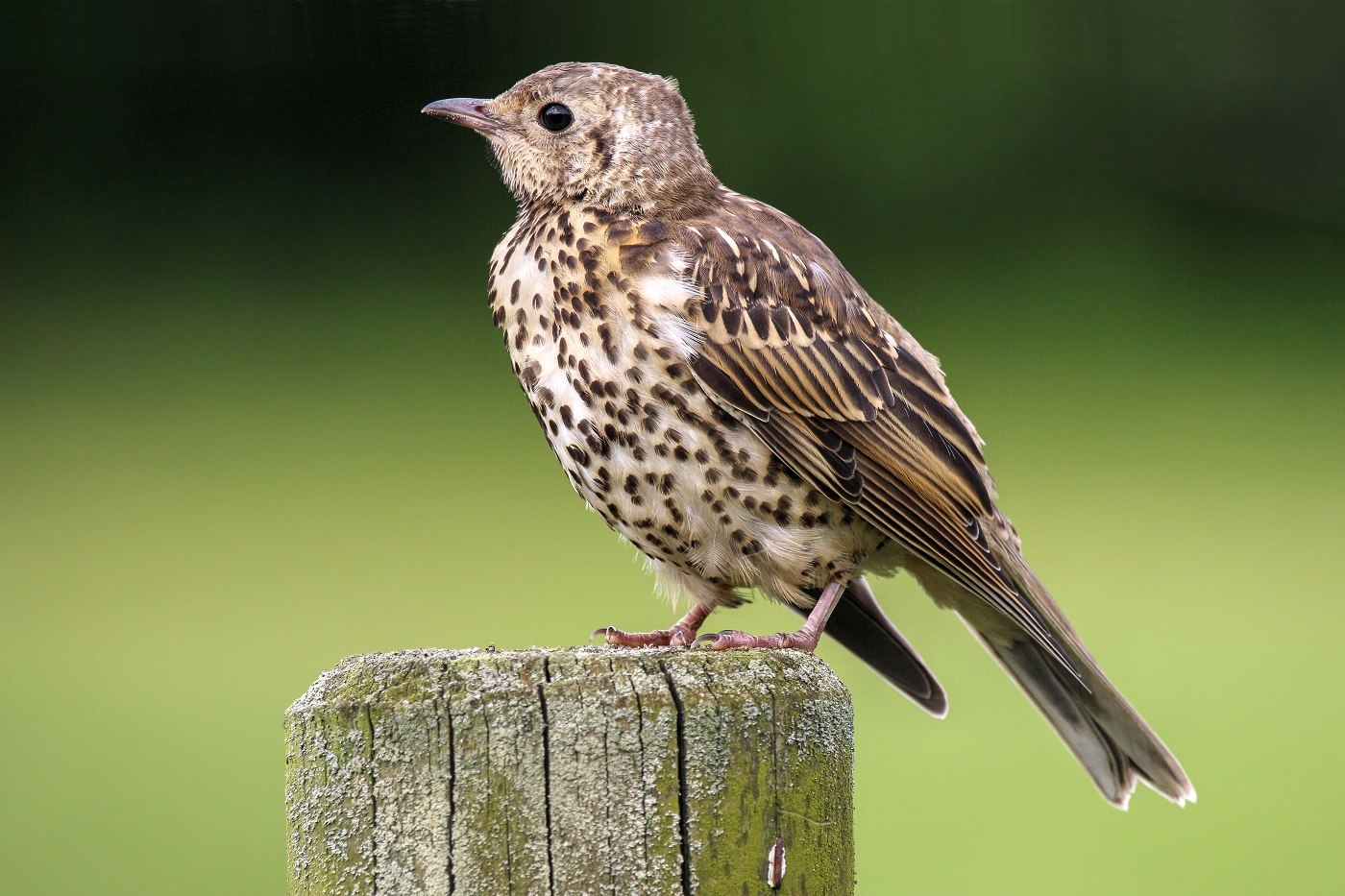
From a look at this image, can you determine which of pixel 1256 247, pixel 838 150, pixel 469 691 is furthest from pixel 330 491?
pixel 469 691

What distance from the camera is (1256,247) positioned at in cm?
1091

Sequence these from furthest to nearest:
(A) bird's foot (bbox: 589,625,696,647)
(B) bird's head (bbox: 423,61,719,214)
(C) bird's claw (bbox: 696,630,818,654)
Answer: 1. (B) bird's head (bbox: 423,61,719,214)
2. (A) bird's foot (bbox: 589,625,696,647)
3. (C) bird's claw (bbox: 696,630,818,654)

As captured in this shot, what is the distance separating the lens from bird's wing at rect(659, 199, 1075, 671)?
148 inches

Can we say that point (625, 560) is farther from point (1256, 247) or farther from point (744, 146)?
point (1256, 247)

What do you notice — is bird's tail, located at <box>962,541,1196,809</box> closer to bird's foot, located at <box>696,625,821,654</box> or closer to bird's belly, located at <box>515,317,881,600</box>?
bird's belly, located at <box>515,317,881,600</box>

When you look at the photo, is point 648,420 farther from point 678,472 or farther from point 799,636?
point 799,636

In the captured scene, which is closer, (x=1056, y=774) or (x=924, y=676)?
(x=924, y=676)

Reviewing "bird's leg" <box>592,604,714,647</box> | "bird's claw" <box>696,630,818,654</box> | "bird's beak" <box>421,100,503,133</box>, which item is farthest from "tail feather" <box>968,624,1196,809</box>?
"bird's beak" <box>421,100,503,133</box>

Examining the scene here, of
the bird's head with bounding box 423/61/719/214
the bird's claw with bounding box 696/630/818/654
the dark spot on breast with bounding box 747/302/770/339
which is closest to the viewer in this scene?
the bird's claw with bounding box 696/630/818/654

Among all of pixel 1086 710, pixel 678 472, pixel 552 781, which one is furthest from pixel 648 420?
pixel 552 781

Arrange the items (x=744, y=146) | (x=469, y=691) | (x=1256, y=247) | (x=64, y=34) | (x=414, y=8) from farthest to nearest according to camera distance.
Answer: (x=1256, y=247)
(x=744, y=146)
(x=64, y=34)
(x=414, y=8)
(x=469, y=691)

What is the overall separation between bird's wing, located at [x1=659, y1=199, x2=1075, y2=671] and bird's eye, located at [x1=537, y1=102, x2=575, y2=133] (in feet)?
1.37

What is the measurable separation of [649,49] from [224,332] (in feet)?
9.56

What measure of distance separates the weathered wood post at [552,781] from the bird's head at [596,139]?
5.88ft
